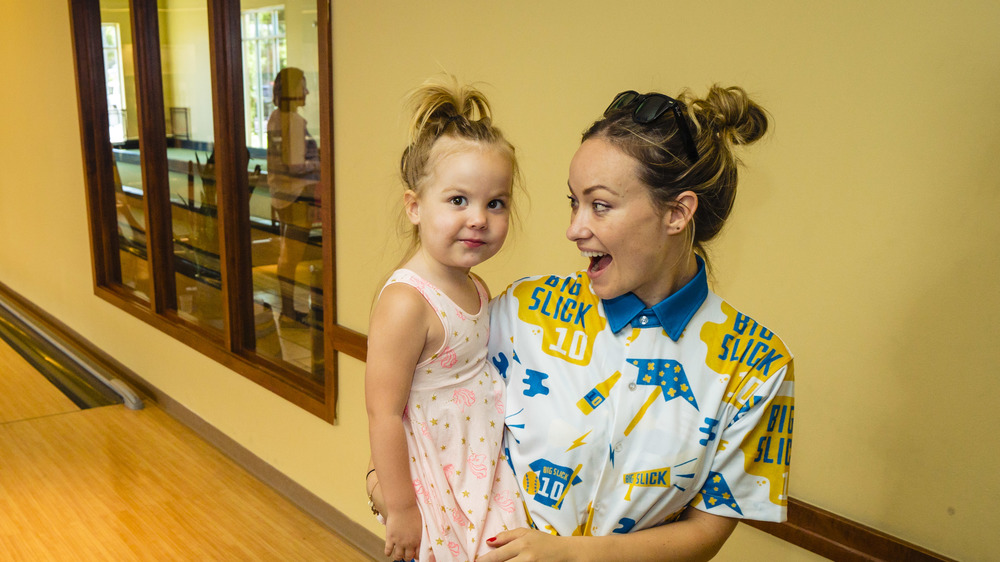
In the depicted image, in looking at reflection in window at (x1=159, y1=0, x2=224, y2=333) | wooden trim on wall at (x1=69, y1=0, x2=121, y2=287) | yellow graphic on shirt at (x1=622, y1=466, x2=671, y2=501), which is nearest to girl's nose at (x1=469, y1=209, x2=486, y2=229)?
Result: yellow graphic on shirt at (x1=622, y1=466, x2=671, y2=501)

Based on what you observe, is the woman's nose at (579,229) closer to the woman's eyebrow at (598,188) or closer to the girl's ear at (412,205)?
the woman's eyebrow at (598,188)

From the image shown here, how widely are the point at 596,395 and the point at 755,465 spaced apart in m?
0.26

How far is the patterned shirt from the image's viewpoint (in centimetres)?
116

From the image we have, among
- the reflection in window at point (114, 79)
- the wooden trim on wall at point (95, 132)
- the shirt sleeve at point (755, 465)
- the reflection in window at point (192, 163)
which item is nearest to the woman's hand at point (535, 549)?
the shirt sleeve at point (755, 465)

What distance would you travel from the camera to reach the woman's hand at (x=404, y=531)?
1.34 m

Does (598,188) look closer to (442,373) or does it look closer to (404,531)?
(442,373)

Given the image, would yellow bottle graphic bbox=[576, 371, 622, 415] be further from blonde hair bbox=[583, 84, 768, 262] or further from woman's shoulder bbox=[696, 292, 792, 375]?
blonde hair bbox=[583, 84, 768, 262]

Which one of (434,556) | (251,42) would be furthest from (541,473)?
(251,42)

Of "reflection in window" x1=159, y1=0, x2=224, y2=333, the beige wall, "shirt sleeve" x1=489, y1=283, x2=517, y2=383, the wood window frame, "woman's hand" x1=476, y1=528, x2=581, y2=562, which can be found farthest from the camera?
"reflection in window" x1=159, y1=0, x2=224, y2=333

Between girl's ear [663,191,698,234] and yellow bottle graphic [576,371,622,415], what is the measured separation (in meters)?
0.24

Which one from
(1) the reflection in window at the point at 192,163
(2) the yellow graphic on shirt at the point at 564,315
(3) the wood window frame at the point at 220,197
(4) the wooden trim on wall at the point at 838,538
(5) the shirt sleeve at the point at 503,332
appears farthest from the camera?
(1) the reflection in window at the point at 192,163

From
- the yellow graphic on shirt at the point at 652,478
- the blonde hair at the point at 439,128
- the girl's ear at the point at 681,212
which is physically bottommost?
the yellow graphic on shirt at the point at 652,478

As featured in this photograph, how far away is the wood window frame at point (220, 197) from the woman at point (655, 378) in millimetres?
1786

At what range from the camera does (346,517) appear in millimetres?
3215
